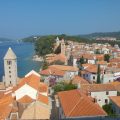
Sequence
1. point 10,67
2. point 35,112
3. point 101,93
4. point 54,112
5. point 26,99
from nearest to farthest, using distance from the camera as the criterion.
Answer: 1. point 35,112
2. point 54,112
3. point 26,99
4. point 101,93
5. point 10,67

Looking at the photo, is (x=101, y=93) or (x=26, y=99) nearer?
(x=26, y=99)

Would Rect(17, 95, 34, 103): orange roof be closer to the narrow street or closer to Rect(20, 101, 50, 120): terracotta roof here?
the narrow street

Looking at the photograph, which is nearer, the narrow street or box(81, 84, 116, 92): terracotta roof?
the narrow street

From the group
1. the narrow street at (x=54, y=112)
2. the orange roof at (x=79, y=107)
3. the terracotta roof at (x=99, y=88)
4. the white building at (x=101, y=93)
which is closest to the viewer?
the orange roof at (x=79, y=107)

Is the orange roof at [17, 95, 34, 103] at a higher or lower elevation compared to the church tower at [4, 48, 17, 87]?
lower

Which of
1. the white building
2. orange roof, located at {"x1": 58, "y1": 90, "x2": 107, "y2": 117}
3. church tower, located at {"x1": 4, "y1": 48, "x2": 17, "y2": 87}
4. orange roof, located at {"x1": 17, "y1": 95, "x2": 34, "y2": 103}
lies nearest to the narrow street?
orange roof, located at {"x1": 17, "y1": 95, "x2": 34, "y2": 103}

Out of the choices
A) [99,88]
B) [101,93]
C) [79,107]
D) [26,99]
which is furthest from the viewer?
[99,88]

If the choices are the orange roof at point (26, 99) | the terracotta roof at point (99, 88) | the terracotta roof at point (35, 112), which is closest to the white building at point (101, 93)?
the terracotta roof at point (99, 88)

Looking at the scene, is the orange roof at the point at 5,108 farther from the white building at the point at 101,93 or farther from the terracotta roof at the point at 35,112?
the white building at the point at 101,93

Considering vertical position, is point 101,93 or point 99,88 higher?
point 99,88

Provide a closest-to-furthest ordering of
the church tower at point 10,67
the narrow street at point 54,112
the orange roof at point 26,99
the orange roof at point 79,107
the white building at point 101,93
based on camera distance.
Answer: the orange roof at point 79,107, the narrow street at point 54,112, the orange roof at point 26,99, the white building at point 101,93, the church tower at point 10,67

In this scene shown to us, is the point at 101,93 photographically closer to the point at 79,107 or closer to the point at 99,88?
the point at 99,88

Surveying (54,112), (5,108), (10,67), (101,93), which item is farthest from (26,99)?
(10,67)

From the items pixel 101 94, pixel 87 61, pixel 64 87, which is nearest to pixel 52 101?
pixel 64 87
